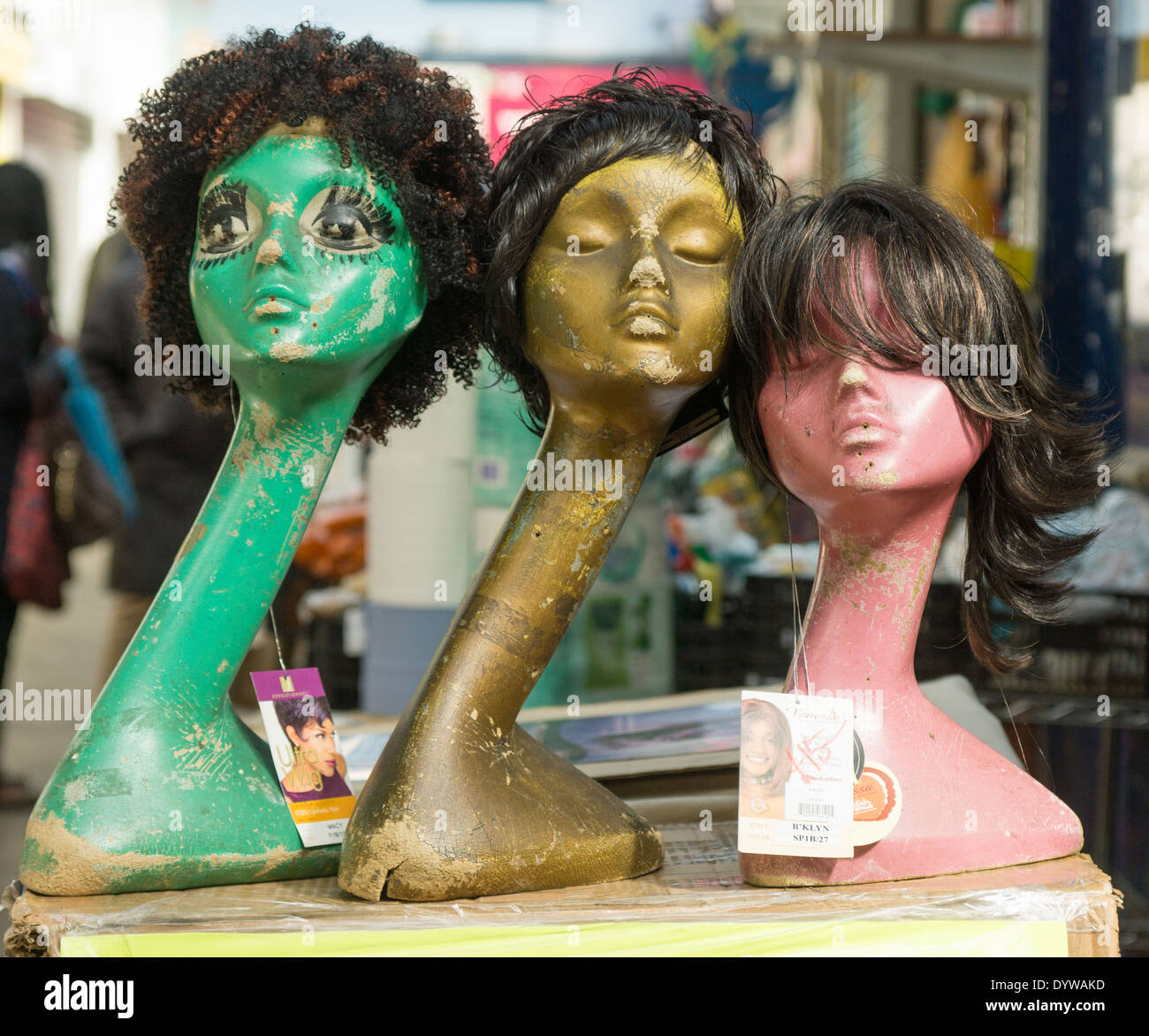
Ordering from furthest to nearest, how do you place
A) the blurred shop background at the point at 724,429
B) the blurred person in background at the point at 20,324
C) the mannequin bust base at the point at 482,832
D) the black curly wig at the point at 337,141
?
the blurred person in background at the point at 20,324, the blurred shop background at the point at 724,429, the black curly wig at the point at 337,141, the mannequin bust base at the point at 482,832

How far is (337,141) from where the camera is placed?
56.4 inches

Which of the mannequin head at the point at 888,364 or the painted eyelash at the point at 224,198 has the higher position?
the painted eyelash at the point at 224,198

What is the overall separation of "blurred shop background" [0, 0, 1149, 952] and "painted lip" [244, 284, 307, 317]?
378 mm

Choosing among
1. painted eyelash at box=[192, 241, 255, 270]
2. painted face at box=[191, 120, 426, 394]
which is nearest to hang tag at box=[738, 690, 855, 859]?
painted face at box=[191, 120, 426, 394]

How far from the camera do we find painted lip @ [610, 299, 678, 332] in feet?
4.41

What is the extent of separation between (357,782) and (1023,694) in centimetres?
163

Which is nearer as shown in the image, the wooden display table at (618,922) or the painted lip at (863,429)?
the wooden display table at (618,922)

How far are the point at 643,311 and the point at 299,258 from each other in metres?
0.39

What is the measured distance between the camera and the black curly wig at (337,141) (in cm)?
145

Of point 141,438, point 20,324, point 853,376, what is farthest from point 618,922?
point 20,324

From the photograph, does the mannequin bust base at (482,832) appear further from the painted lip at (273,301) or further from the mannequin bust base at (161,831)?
the painted lip at (273,301)

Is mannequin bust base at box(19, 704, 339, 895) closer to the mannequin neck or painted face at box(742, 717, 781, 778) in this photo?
painted face at box(742, 717, 781, 778)

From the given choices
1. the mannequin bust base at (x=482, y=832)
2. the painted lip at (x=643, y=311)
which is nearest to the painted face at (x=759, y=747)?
the mannequin bust base at (x=482, y=832)
